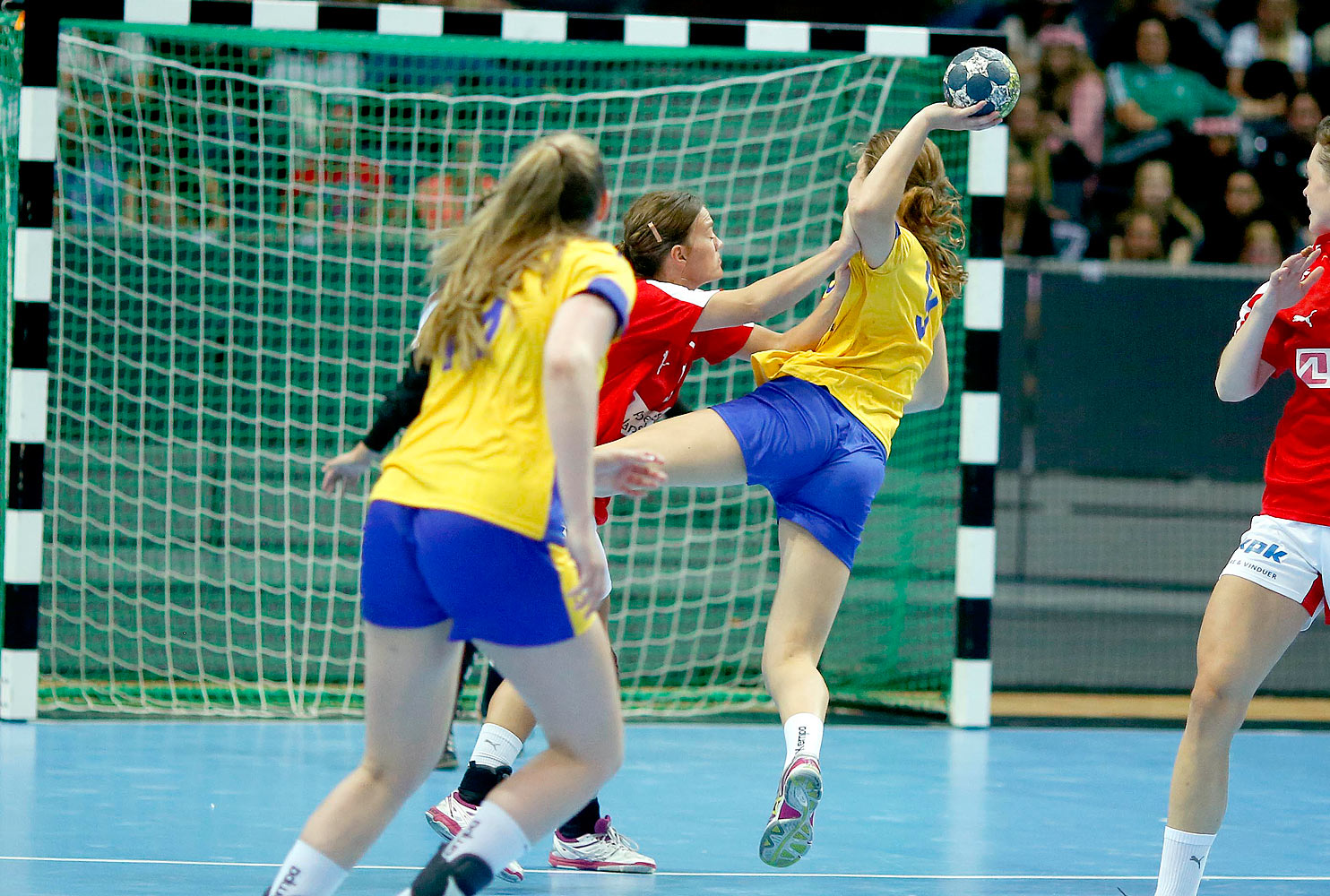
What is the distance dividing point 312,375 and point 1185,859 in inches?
194

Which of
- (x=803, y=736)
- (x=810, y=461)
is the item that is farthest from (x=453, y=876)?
(x=810, y=461)

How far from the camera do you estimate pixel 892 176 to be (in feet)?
12.9

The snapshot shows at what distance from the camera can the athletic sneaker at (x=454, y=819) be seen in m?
4.17

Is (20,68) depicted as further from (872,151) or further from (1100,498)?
(1100,498)

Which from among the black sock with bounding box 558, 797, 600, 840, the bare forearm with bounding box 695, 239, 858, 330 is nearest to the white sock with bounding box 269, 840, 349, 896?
the black sock with bounding box 558, 797, 600, 840

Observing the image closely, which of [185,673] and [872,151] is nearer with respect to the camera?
[872,151]

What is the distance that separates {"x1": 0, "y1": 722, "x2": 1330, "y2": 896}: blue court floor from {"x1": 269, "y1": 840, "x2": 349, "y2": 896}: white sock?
103 centimetres

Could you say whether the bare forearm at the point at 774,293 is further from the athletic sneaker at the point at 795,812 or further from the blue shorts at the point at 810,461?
the athletic sneaker at the point at 795,812

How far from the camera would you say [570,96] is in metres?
6.73

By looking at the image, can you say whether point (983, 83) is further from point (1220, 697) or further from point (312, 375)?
point (312, 375)

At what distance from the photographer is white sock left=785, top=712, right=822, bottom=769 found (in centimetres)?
381

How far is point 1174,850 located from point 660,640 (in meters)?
3.91

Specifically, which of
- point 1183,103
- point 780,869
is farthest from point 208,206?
point 1183,103

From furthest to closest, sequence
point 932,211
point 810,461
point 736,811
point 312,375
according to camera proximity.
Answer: point 312,375, point 736,811, point 932,211, point 810,461
